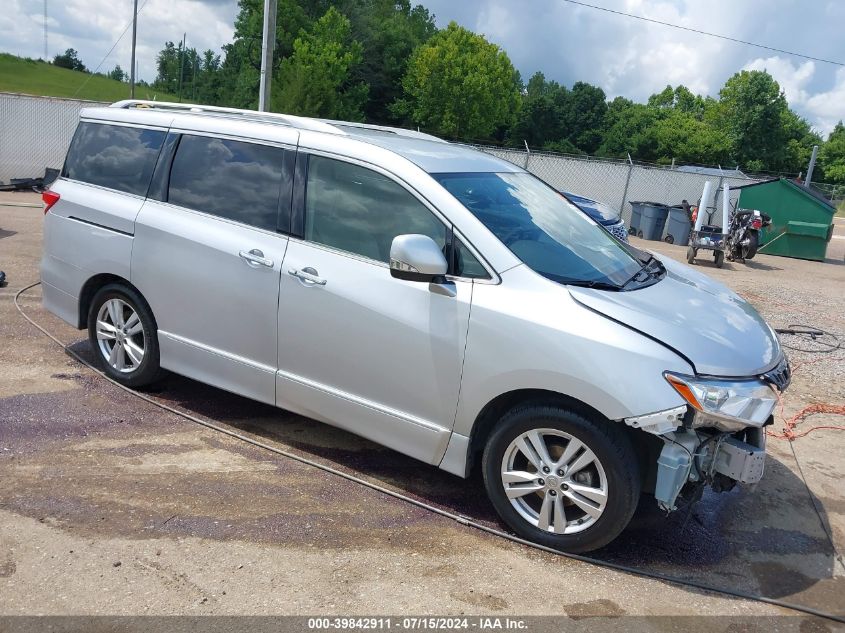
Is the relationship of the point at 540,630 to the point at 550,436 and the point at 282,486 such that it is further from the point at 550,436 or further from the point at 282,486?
the point at 282,486

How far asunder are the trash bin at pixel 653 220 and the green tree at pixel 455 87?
47.7m

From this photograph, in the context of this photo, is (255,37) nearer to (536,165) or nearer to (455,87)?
(455,87)

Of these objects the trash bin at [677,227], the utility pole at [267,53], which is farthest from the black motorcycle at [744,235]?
the utility pole at [267,53]

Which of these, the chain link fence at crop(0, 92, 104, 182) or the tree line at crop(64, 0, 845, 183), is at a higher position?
the tree line at crop(64, 0, 845, 183)

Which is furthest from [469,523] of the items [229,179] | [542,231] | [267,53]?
[267,53]

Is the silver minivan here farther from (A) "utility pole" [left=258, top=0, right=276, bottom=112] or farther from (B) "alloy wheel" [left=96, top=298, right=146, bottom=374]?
(A) "utility pole" [left=258, top=0, right=276, bottom=112]

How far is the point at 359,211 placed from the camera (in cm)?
411

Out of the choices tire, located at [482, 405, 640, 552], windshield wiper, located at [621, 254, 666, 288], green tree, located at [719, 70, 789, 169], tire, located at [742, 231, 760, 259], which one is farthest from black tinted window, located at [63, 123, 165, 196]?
green tree, located at [719, 70, 789, 169]

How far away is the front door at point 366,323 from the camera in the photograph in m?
3.73

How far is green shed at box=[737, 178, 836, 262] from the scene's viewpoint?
729 inches

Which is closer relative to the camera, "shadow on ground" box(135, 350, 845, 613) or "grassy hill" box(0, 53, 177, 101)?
"shadow on ground" box(135, 350, 845, 613)

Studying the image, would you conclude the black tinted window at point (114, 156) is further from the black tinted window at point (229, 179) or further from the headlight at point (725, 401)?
the headlight at point (725, 401)

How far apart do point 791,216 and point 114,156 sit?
17.8 metres

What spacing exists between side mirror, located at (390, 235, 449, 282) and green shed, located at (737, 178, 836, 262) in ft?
56.5
